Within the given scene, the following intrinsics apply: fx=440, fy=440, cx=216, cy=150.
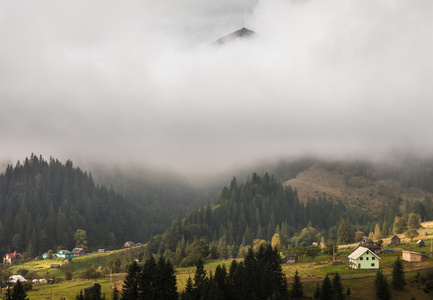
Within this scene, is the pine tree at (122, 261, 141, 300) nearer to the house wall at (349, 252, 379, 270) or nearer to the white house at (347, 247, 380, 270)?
the white house at (347, 247, 380, 270)

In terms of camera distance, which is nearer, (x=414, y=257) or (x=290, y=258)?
(x=414, y=257)

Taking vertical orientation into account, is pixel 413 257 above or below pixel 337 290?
above

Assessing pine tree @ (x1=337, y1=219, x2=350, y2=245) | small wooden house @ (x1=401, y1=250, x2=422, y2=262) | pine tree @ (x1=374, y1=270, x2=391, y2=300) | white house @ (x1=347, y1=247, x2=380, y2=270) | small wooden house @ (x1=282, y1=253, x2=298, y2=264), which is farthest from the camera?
pine tree @ (x1=337, y1=219, x2=350, y2=245)

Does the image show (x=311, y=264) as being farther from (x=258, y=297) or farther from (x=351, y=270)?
(x=258, y=297)

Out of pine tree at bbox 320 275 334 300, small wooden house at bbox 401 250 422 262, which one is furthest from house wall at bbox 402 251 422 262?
pine tree at bbox 320 275 334 300

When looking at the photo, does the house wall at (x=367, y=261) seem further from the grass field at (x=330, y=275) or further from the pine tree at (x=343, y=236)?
the pine tree at (x=343, y=236)

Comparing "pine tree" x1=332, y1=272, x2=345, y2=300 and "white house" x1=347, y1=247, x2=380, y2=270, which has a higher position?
"white house" x1=347, y1=247, x2=380, y2=270

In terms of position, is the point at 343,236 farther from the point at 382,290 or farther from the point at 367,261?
the point at 382,290

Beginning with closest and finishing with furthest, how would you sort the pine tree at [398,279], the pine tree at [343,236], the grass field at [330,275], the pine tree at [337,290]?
1. the pine tree at [337,290]
2. the pine tree at [398,279]
3. the grass field at [330,275]
4. the pine tree at [343,236]

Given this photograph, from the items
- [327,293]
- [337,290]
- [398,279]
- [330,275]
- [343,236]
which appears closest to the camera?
[327,293]

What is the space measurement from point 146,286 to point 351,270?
6085 centimetres

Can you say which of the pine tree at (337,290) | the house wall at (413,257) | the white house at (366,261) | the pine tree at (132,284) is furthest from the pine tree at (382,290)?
the pine tree at (132,284)

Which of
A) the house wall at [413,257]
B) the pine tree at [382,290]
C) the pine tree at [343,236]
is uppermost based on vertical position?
the pine tree at [343,236]

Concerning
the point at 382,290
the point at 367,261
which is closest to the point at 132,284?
the point at 382,290
